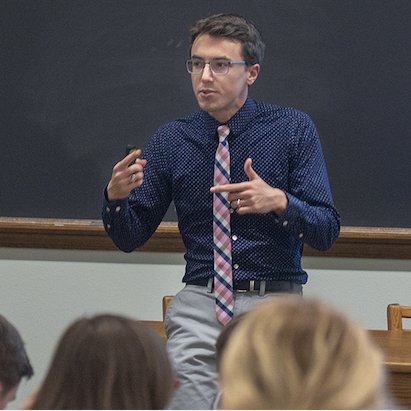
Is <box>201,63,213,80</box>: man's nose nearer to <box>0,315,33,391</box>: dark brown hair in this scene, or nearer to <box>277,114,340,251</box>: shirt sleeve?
<box>277,114,340,251</box>: shirt sleeve

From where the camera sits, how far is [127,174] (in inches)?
117

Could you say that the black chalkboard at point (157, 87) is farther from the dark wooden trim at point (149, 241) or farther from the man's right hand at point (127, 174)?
the man's right hand at point (127, 174)

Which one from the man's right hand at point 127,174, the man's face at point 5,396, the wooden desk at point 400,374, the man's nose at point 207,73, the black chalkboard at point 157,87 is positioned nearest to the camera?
the man's face at point 5,396

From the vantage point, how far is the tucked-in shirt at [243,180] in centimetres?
314

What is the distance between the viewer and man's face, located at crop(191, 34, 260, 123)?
126 inches

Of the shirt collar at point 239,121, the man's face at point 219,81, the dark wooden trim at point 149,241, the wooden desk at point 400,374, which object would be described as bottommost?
the wooden desk at point 400,374

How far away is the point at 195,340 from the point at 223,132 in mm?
641

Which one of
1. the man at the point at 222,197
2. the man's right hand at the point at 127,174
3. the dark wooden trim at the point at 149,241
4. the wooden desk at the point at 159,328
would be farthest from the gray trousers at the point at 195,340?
the dark wooden trim at the point at 149,241

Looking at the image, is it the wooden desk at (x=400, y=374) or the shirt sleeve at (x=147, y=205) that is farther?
the shirt sleeve at (x=147, y=205)

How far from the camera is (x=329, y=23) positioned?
425 centimetres

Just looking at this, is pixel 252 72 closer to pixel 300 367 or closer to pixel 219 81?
pixel 219 81

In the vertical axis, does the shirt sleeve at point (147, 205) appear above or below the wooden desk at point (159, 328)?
above

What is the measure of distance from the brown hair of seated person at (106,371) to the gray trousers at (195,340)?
1229 mm

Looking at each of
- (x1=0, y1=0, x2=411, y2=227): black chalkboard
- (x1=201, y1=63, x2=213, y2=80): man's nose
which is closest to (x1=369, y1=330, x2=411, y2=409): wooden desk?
(x1=201, y1=63, x2=213, y2=80): man's nose
